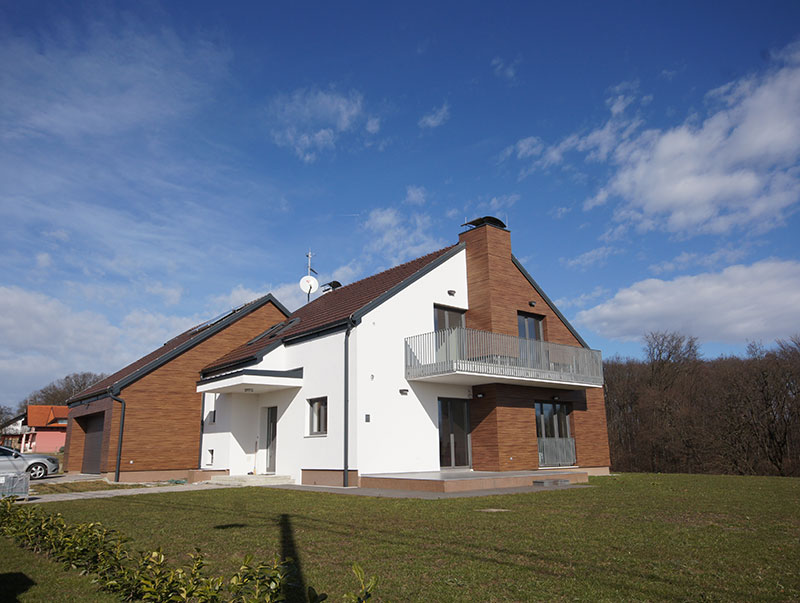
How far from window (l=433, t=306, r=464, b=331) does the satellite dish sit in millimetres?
8333

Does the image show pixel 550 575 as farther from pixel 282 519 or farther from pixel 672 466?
pixel 672 466

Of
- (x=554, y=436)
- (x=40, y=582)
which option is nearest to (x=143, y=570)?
(x=40, y=582)

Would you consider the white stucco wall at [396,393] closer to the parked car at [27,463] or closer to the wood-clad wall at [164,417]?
the wood-clad wall at [164,417]

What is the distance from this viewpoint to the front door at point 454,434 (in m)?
17.7

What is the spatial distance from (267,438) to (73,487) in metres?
5.70

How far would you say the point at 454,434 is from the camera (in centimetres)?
1808

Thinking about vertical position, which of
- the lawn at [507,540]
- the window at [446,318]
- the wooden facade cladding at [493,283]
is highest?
the wooden facade cladding at [493,283]

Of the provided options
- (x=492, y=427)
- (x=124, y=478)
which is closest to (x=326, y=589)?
(x=492, y=427)

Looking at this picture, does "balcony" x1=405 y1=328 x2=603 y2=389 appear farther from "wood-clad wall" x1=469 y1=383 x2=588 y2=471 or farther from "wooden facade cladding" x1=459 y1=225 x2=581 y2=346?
"wooden facade cladding" x1=459 y1=225 x2=581 y2=346

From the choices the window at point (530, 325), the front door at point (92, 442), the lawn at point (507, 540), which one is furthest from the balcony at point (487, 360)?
the front door at point (92, 442)

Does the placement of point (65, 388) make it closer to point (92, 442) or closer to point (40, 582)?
point (92, 442)

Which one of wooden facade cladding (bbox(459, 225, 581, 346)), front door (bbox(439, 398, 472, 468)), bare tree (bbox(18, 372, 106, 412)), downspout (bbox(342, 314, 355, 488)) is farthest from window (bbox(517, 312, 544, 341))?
bare tree (bbox(18, 372, 106, 412))

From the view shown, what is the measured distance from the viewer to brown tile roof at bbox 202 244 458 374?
17719 millimetres

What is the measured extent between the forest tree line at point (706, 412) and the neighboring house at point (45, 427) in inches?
1587
